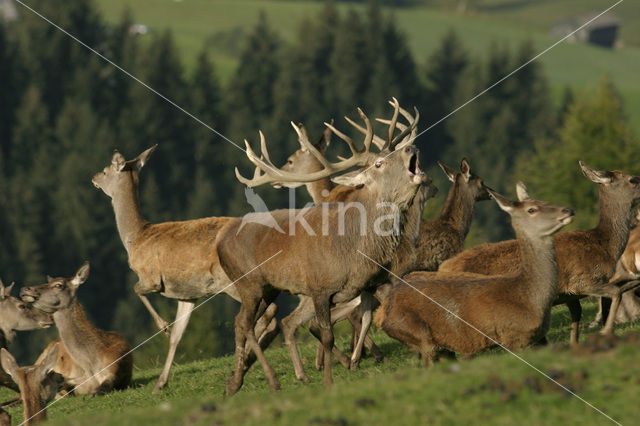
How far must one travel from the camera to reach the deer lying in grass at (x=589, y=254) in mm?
11297

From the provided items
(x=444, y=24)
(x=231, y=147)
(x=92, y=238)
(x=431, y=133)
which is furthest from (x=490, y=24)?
(x=92, y=238)

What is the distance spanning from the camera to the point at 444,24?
134 meters

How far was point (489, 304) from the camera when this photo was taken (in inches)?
386

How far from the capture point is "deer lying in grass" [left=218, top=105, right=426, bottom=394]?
10352mm

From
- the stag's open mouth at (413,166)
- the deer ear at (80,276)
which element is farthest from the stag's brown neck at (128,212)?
the stag's open mouth at (413,166)

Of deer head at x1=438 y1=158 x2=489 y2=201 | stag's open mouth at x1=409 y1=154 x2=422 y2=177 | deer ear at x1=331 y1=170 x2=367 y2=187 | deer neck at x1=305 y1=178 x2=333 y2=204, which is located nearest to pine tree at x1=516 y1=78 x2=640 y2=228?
deer neck at x1=305 y1=178 x2=333 y2=204

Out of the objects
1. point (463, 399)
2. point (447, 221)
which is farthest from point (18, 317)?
point (463, 399)

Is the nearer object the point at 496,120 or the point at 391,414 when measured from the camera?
the point at 391,414

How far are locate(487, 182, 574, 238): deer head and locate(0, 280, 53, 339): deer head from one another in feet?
21.5

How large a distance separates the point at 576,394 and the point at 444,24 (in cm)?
12965

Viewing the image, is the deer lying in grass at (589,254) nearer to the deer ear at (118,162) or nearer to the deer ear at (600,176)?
the deer ear at (600,176)

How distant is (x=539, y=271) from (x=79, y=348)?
5775 millimetres

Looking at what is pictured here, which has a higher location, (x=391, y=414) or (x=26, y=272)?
(x=391, y=414)

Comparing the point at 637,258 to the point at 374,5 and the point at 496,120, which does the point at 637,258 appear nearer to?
the point at 496,120
